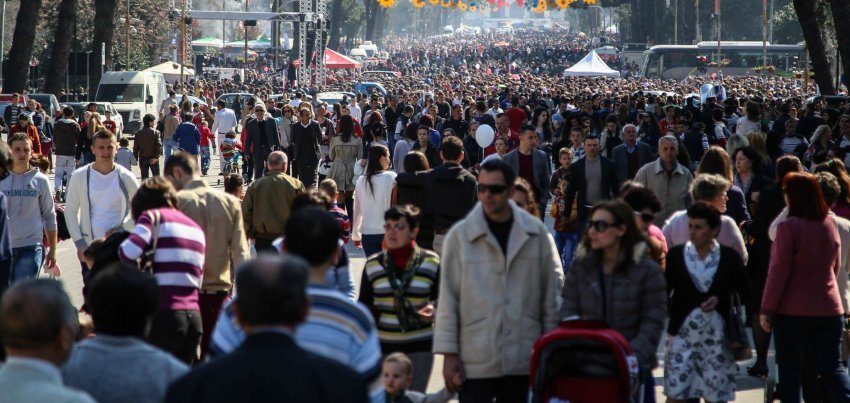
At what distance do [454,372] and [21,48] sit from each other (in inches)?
1343

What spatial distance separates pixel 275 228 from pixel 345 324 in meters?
5.43

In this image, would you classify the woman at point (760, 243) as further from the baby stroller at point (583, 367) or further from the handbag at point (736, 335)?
the baby stroller at point (583, 367)

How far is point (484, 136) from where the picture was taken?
1664cm

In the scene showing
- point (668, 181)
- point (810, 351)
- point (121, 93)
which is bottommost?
point (810, 351)

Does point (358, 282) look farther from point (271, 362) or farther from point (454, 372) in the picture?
point (271, 362)

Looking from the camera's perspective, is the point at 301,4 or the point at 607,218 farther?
the point at 301,4

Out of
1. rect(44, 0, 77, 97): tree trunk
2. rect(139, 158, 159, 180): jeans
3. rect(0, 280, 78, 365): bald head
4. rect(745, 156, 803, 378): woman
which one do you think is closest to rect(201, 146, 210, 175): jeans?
rect(139, 158, 159, 180): jeans

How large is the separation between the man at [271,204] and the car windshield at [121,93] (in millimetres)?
31372

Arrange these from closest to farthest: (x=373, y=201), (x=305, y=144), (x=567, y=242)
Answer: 1. (x=373, y=201)
2. (x=567, y=242)
3. (x=305, y=144)

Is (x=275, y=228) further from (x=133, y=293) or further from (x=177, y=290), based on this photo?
(x=133, y=293)

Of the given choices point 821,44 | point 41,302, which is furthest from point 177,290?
point 821,44

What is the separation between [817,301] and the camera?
23.3ft

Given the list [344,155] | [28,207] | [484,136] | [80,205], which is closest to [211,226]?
[80,205]

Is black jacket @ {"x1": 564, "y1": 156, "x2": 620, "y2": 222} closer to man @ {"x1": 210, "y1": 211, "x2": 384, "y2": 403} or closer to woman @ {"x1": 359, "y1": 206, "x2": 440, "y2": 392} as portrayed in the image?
woman @ {"x1": 359, "y1": 206, "x2": 440, "y2": 392}
